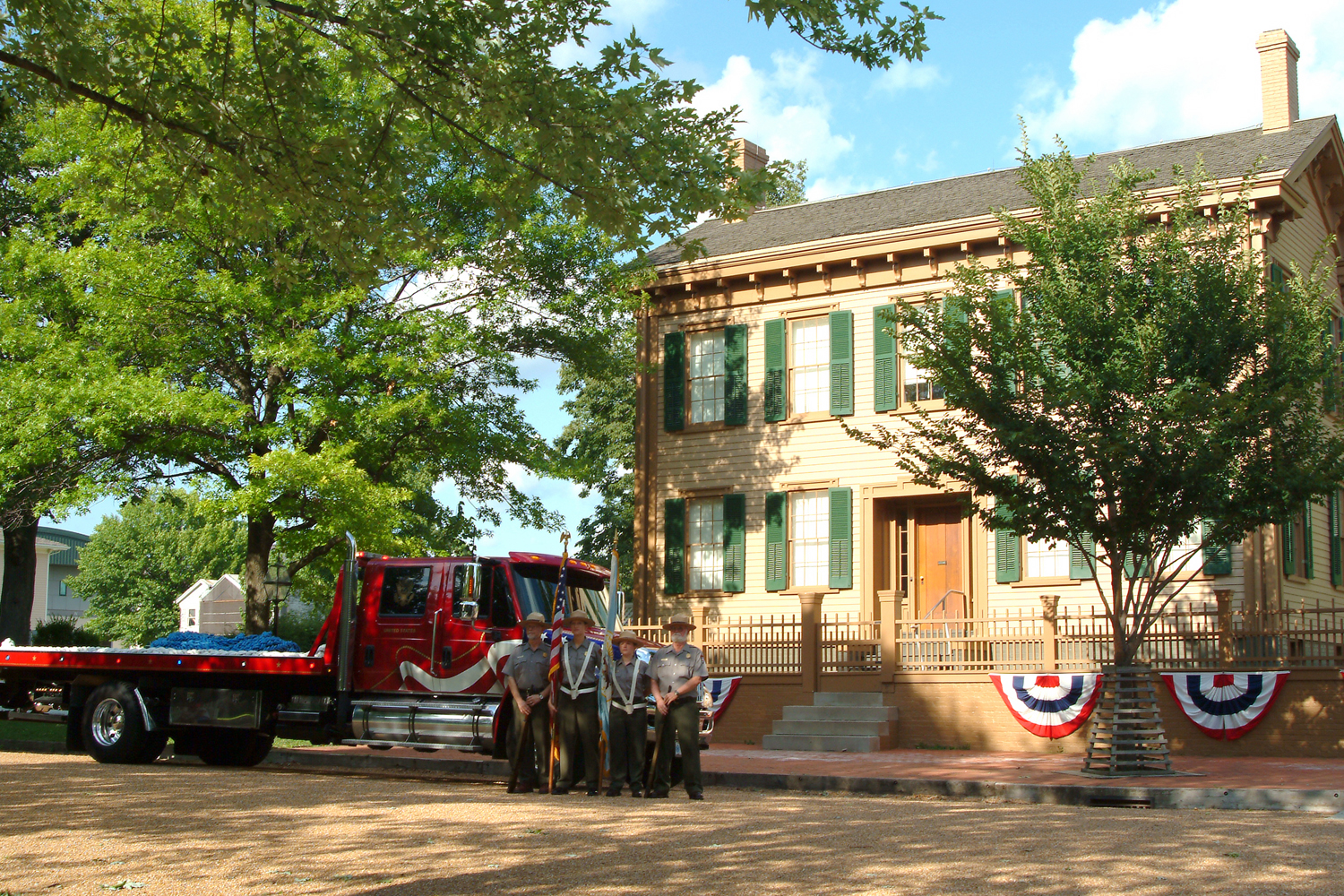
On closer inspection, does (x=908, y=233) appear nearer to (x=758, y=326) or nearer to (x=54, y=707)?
(x=758, y=326)

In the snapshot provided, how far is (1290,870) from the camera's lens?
24.2ft

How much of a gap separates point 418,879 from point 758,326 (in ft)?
56.0

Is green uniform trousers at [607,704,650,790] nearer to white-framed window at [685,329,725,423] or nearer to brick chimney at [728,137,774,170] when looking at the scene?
white-framed window at [685,329,725,423]

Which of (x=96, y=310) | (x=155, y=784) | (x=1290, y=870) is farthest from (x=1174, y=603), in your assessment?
(x=96, y=310)

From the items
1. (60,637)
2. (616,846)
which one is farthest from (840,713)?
(60,637)

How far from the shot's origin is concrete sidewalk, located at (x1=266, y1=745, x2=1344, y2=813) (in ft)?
38.8

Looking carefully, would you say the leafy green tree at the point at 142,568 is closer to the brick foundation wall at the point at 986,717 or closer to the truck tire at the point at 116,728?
the brick foundation wall at the point at 986,717

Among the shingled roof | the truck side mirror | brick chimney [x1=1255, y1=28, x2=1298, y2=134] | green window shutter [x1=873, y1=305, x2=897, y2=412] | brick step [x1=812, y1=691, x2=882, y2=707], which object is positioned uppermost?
brick chimney [x1=1255, y1=28, x2=1298, y2=134]

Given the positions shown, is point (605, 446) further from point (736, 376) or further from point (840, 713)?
point (840, 713)

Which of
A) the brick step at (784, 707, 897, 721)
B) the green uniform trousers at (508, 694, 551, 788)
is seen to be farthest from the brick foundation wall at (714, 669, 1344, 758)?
the green uniform trousers at (508, 694, 551, 788)

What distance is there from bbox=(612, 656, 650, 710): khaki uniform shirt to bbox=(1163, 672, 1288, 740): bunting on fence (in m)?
7.99

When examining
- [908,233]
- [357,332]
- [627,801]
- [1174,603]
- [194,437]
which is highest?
[908,233]

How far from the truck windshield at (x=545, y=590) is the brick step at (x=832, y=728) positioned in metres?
5.10

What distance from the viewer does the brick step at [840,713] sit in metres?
18.8
